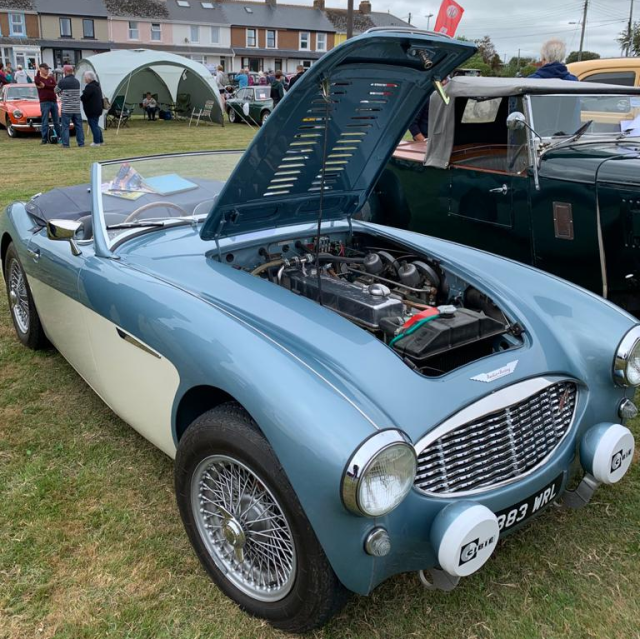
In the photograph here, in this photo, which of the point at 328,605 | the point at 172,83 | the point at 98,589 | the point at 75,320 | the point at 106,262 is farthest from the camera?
the point at 172,83

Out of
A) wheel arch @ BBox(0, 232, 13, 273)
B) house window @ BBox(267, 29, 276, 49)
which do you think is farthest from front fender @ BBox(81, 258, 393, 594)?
house window @ BBox(267, 29, 276, 49)

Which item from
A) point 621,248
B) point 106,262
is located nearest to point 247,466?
point 106,262

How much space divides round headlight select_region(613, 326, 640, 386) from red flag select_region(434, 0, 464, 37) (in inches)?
308

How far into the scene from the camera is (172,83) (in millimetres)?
21406

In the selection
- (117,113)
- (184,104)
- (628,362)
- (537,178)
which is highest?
(184,104)

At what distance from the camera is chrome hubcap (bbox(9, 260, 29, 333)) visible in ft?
12.8

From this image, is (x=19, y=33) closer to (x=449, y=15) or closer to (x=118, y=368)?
(x=449, y=15)

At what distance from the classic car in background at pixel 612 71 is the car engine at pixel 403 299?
613 cm

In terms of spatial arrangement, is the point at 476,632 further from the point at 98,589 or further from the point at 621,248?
the point at 621,248

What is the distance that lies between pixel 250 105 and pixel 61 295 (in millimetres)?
19081

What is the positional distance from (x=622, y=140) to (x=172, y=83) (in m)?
19.2

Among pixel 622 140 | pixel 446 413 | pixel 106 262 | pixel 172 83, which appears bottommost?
pixel 446 413

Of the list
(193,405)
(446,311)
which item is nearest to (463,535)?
(446,311)

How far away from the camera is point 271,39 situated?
55750 millimetres
